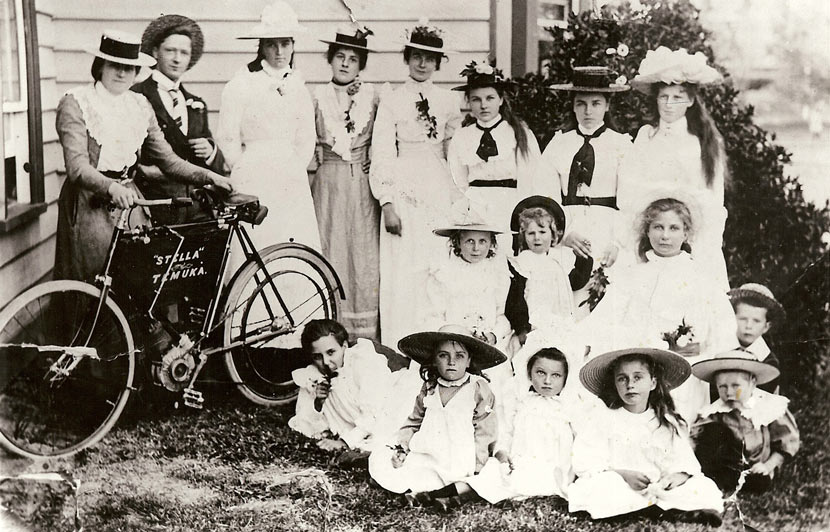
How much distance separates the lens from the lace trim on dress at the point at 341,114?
4684 mm

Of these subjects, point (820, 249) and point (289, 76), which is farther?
point (820, 249)

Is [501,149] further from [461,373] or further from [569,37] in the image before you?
[461,373]

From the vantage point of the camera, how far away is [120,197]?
4543mm

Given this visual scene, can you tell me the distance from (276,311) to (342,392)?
0.59m

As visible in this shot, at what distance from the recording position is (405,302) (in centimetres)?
485

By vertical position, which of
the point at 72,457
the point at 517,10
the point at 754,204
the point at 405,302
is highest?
the point at 517,10

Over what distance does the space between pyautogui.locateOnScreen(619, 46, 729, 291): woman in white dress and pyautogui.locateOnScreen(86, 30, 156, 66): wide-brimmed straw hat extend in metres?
2.74

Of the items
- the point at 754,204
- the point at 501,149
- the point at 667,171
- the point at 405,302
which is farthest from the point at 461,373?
the point at 754,204

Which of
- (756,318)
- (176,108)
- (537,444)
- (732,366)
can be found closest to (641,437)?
(537,444)

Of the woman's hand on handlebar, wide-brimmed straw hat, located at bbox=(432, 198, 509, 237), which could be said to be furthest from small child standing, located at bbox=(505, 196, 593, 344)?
the woman's hand on handlebar

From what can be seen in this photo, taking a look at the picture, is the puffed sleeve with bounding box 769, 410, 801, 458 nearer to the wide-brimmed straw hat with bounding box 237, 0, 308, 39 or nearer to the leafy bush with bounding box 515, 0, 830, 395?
the leafy bush with bounding box 515, 0, 830, 395

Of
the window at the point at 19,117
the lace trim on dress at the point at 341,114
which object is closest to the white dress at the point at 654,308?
the lace trim on dress at the point at 341,114

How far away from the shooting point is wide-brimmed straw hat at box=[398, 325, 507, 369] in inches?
184

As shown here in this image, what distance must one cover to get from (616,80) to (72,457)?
3.67 metres
